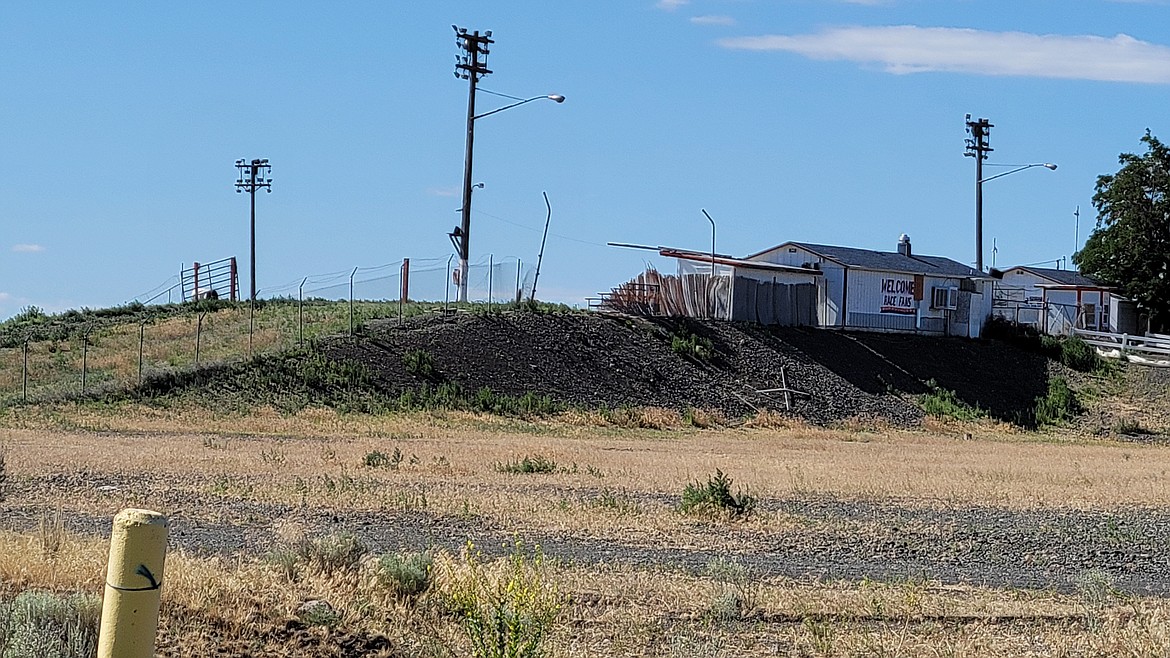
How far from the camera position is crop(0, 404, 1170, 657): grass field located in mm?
8875

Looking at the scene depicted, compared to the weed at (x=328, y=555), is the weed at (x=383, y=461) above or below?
below

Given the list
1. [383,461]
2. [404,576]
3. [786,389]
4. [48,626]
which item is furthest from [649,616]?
[786,389]

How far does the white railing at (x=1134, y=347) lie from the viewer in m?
56.2

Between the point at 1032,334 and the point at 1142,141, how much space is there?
43.3 ft

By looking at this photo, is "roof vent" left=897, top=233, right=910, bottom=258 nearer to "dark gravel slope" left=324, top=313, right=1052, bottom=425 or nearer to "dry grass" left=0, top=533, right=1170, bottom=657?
"dark gravel slope" left=324, top=313, right=1052, bottom=425

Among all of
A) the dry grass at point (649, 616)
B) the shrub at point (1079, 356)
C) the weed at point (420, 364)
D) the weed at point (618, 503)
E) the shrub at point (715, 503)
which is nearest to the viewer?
the dry grass at point (649, 616)

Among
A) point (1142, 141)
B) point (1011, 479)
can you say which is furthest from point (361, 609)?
point (1142, 141)

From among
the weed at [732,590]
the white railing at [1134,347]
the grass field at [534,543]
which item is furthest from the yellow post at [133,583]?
the white railing at [1134,347]

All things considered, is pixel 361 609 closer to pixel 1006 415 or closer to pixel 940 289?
pixel 1006 415

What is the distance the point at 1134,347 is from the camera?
5781cm

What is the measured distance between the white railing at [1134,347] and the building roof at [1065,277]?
28.0ft

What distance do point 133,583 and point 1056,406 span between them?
4724 centimetres

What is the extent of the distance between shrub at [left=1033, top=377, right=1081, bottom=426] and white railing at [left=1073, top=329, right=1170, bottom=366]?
244 inches

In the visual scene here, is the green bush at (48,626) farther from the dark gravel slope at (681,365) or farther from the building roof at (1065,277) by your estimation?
the building roof at (1065,277)
